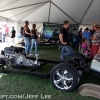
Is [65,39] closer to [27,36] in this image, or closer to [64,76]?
[64,76]

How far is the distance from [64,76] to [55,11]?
33.7 feet

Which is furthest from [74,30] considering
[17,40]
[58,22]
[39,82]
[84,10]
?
[39,82]

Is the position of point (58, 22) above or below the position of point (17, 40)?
above

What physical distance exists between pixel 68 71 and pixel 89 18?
12.2m

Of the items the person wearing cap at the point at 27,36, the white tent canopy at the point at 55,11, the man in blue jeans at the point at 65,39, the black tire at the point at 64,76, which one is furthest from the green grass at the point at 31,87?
the white tent canopy at the point at 55,11

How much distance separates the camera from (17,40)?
51.5ft

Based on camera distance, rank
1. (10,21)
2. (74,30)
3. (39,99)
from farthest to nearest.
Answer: (74,30), (10,21), (39,99)

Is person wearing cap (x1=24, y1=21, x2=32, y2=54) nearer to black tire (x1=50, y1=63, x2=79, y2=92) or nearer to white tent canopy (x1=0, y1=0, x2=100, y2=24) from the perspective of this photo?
white tent canopy (x1=0, y1=0, x2=100, y2=24)

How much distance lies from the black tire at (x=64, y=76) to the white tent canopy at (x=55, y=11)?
688 cm

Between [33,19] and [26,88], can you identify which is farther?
[33,19]

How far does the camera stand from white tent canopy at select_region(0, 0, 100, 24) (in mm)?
10587

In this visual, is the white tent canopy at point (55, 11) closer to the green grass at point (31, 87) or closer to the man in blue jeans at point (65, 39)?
the man in blue jeans at point (65, 39)

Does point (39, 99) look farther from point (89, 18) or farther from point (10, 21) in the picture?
point (89, 18)

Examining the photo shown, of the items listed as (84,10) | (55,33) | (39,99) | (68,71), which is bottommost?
(39,99)
